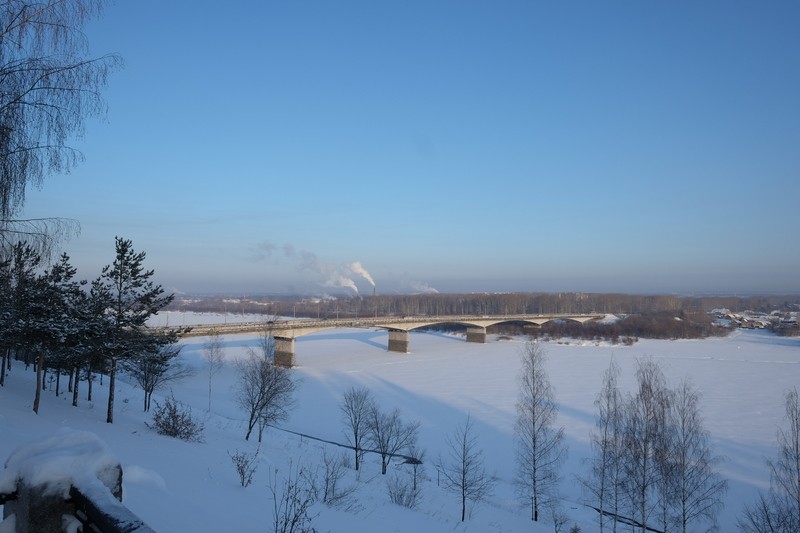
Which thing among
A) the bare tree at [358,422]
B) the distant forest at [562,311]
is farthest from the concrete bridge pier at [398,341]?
the bare tree at [358,422]

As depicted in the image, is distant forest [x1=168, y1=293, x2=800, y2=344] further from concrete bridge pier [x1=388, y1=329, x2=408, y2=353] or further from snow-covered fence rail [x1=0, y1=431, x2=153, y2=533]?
snow-covered fence rail [x1=0, y1=431, x2=153, y2=533]

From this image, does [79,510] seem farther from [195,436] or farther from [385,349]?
[385,349]

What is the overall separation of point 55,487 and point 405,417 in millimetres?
28908

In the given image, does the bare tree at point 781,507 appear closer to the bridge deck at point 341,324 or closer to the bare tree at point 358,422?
the bare tree at point 358,422

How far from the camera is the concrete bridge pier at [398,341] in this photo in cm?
7138

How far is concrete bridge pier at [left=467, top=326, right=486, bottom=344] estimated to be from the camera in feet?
290

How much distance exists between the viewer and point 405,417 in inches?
1197

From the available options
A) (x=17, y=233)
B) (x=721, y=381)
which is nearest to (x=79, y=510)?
(x=17, y=233)

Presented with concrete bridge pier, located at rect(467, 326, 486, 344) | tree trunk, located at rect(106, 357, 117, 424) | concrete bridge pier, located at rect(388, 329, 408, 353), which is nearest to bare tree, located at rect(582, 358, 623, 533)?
tree trunk, located at rect(106, 357, 117, 424)

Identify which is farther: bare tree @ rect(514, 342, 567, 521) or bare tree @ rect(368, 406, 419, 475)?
bare tree @ rect(368, 406, 419, 475)

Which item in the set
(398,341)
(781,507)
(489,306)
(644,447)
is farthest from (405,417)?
(489,306)

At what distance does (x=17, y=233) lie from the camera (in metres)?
6.52

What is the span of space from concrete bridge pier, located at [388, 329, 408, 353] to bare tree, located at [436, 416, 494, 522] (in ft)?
148

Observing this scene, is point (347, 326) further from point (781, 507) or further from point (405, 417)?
point (781, 507)
